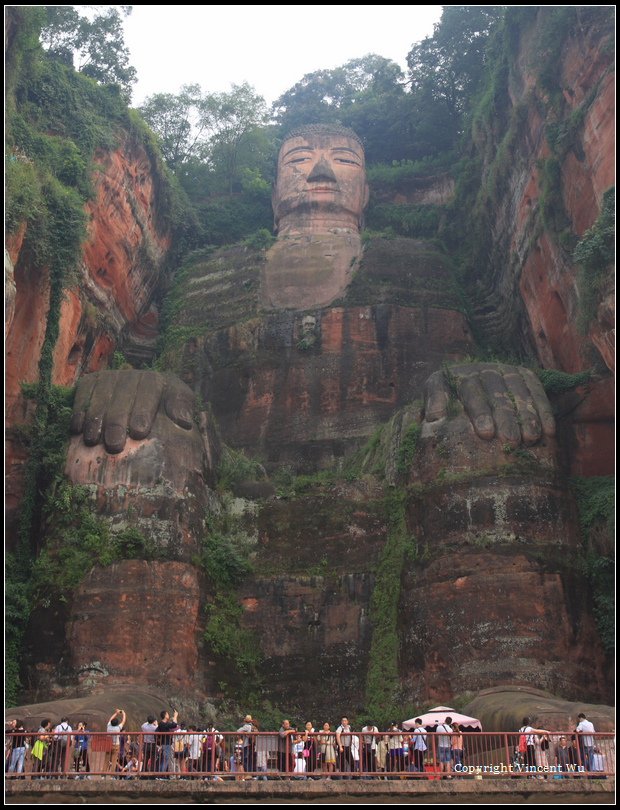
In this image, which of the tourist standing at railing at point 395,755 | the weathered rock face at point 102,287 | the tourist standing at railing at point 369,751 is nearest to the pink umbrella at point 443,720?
the tourist standing at railing at point 395,755

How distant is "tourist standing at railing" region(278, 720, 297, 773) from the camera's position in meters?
15.3

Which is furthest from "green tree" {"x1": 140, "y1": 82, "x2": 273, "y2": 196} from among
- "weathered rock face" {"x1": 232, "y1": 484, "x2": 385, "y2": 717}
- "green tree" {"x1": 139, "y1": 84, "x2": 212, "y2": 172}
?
"weathered rock face" {"x1": 232, "y1": 484, "x2": 385, "y2": 717}

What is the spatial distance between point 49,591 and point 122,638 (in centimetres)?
191

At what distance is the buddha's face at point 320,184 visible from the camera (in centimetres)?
3959

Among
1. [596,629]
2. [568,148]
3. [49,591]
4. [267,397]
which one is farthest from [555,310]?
[49,591]

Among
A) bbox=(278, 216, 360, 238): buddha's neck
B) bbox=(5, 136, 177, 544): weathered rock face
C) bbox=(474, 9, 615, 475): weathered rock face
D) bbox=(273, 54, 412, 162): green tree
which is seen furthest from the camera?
bbox=(273, 54, 412, 162): green tree

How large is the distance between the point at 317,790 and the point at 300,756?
3.49 feet

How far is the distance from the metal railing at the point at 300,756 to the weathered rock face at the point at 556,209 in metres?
10.3

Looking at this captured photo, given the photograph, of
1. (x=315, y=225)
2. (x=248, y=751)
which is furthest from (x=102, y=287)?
(x=248, y=751)

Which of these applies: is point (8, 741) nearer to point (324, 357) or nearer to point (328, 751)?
point (328, 751)

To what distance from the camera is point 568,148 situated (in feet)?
88.9

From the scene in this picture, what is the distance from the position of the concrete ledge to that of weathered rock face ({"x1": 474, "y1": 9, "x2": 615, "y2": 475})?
36.9 ft

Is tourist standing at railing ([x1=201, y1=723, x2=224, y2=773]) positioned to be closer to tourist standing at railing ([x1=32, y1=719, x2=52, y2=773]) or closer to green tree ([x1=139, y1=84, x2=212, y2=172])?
tourist standing at railing ([x1=32, y1=719, x2=52, y2=773])

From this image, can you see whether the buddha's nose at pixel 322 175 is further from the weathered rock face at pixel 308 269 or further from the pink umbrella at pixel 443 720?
the pink umbrella at pixel 443 720
